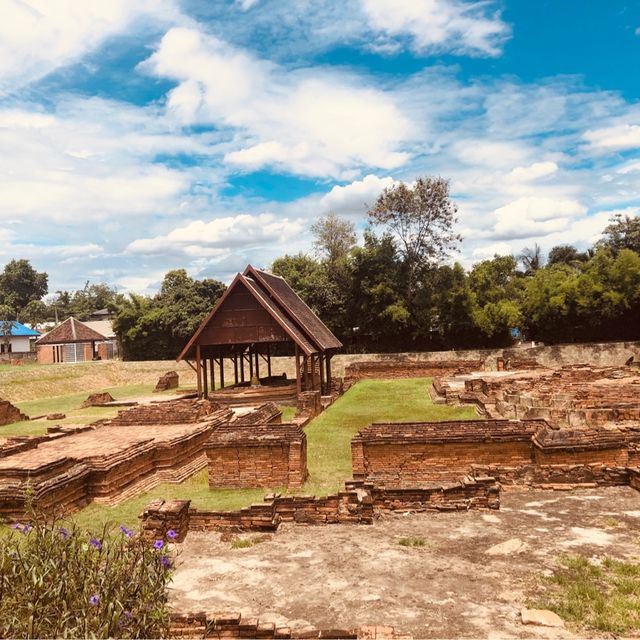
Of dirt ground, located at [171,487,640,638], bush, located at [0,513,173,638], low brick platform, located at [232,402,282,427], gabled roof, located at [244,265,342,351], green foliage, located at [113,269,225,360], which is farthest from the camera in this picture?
green foliage, located at [113,269,225,360]

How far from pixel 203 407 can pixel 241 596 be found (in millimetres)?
14477

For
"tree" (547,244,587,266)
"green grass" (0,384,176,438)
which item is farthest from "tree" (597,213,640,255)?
"green grass" (0,384,176,438)

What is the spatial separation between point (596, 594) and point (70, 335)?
54.1 metres

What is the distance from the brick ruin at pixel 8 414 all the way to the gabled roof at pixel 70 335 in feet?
104

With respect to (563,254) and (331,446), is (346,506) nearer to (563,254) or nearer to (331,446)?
(331,446)

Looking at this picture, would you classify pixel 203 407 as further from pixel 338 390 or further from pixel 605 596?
pixel 605 596

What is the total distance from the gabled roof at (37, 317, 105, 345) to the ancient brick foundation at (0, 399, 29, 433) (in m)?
31.6

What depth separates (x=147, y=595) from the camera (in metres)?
4.49

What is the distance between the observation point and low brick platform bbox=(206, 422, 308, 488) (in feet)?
38.0

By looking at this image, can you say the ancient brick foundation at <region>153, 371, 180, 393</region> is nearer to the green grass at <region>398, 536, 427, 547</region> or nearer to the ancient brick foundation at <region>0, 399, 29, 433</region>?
the ancient brick foundation at <region>0, 399, 29, 433</region>

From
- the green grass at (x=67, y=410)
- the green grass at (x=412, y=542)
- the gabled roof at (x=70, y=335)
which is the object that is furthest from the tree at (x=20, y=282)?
the green grass at (x=412, y=542)

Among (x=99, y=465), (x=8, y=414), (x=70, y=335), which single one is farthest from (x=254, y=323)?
(x=70, y=335)

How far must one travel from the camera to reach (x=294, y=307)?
27.2 m

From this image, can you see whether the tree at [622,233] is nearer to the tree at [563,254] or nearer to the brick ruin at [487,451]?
the tree at [563,254]
